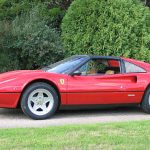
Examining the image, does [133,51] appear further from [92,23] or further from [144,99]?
[144,99]

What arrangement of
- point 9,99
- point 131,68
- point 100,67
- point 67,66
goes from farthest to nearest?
point 131,68 → point 100,67 → point 67,66 → point 9,99

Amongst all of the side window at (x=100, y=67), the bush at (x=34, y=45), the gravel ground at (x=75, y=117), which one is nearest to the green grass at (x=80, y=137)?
the gravel ground at (x=75, y=117)

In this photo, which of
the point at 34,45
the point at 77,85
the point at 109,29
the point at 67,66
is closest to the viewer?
the point at 77,85

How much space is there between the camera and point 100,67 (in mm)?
9703

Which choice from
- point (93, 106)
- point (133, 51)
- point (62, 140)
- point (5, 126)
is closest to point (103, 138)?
point (62, 140)

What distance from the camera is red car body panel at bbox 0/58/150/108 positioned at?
8.77m

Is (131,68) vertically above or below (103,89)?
above

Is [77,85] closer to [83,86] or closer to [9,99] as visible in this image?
[83,86]

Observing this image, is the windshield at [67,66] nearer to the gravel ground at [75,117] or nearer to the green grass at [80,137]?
the gravel ground at [75,117]

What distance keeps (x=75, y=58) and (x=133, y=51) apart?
481 centimetres

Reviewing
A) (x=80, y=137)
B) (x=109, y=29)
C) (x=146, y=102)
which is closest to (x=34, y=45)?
(x=109, y=29)

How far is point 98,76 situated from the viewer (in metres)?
9.41

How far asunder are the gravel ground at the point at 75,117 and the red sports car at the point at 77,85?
265mm

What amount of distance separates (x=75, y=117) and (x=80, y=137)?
2622 millimetres
